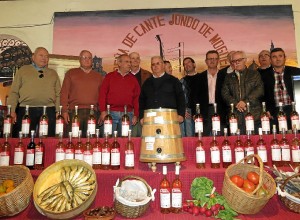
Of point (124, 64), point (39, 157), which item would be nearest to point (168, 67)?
point (124, 64)

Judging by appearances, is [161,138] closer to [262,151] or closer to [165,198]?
[165,198]

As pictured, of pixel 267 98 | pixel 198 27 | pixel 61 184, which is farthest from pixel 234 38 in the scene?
pixel 61 184

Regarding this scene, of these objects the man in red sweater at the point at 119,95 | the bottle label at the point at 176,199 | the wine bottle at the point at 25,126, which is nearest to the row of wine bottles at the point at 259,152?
the bottle label at the point at 176,199

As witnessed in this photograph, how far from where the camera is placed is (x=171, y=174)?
304 centimetres

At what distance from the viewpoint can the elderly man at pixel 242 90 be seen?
12.2ft

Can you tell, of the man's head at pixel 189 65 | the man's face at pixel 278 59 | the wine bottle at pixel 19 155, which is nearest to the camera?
the wine bottle at pixel 19 155

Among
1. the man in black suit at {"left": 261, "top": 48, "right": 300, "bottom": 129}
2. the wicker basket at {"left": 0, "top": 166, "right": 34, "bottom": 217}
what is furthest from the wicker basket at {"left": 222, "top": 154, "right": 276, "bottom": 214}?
the wicker basket at {"left": 0, "top": 166, "right": 34, "bottom": 217}

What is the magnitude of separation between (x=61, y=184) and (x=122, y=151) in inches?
34.7

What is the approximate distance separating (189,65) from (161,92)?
4.59 feet

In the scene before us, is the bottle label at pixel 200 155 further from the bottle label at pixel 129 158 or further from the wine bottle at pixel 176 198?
the bottle label at pixel 129 158

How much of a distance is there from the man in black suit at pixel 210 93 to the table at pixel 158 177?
2.77ft

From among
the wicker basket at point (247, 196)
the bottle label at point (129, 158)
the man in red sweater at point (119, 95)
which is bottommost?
the wicker basket at point (247, 196)

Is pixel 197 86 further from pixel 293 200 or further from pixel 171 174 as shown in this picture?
pixel 293 200

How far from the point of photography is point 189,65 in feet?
16.4
